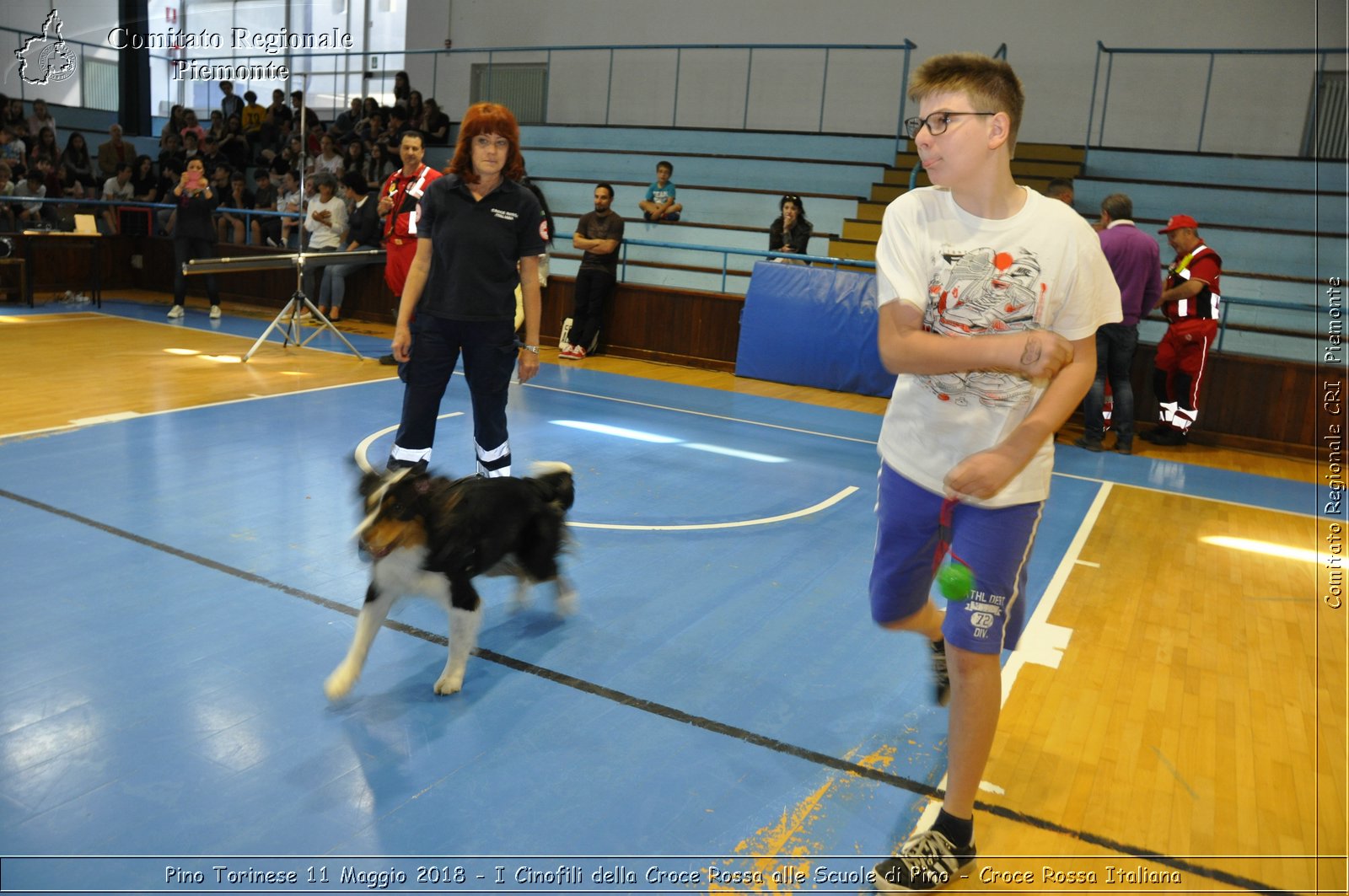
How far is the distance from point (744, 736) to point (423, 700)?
1062 mm

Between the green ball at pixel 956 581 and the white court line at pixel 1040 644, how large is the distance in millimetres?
748

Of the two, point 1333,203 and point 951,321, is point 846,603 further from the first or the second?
point 1333,203

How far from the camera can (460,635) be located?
325 centimetres

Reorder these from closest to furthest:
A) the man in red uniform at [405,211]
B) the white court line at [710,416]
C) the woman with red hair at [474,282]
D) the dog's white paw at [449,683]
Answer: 1. the dog's white paw at [449,683]
2. the woman with red hair at [474,282]
3. the man in red uniform at [405,211]
4. the white court line at [710,416]

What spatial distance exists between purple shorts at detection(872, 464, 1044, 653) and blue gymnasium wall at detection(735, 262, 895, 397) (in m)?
7.43

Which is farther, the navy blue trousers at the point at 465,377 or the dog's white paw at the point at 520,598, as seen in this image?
the navy blue trousers at the point at 465,377

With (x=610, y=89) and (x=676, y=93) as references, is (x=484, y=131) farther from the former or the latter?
(x=610, y=89)

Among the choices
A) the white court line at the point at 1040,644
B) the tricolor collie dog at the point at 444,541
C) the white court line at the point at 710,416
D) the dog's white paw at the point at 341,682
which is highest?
the tricolor collie dog at the point at 444,541

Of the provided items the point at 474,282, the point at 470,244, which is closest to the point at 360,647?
the point at 474,282

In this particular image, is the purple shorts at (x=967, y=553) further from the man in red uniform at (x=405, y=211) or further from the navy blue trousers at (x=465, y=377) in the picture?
the man in red uniform at (x=405, y=211)

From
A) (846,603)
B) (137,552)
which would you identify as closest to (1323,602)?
(846,603)

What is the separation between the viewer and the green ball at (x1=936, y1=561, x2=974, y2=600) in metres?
2.32

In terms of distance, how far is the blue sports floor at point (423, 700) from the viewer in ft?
8.13

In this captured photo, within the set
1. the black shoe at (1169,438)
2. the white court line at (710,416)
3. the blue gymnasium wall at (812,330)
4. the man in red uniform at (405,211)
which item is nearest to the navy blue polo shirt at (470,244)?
the man in red uniform at (405,211)
